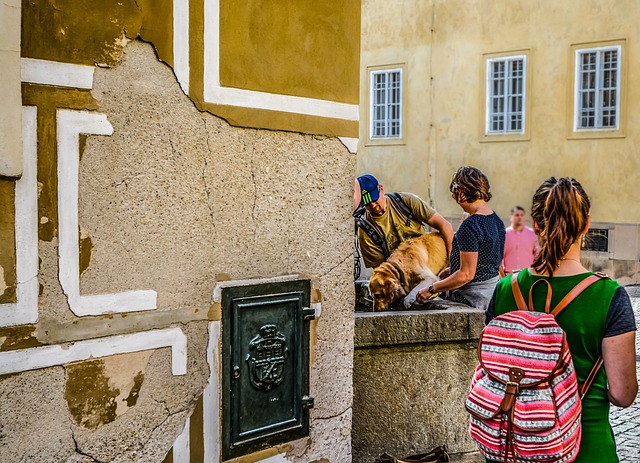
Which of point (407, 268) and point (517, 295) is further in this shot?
point (407, 268)

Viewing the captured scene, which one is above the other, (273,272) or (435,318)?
(273,272)

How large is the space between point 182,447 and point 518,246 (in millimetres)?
8939

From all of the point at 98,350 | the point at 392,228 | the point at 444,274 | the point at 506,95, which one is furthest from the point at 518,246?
the point at 98,350

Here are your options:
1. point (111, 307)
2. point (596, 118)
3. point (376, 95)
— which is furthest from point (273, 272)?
point (376, 95)

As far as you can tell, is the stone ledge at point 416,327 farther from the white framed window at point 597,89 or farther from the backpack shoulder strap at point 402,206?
the white framed window at point 597,89

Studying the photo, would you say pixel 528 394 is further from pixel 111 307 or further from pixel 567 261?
pixel 111 307

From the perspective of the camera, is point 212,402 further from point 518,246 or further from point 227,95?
point 518,246

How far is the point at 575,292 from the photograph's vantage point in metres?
2.92

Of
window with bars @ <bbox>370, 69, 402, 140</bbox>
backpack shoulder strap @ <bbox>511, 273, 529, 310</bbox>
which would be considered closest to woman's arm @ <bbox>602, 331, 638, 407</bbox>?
backpack shoulder strap @ <bbox>511, 273, 529, 310</bbox>

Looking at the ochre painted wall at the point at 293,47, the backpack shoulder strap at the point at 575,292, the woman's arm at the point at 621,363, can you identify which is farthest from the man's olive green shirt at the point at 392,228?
the woman's arm at the point at 621,363

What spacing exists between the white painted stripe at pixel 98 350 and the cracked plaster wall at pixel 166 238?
36 mm

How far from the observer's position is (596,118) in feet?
61.6

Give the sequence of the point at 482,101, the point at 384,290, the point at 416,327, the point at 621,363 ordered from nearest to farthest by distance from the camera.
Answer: the point at 621,363, the point at 416,327, the point at 384,290, the point at 482,101

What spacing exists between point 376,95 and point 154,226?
19831 mm
